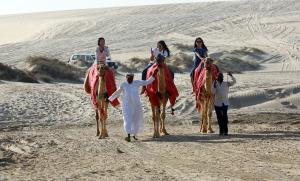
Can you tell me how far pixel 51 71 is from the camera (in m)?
33.4

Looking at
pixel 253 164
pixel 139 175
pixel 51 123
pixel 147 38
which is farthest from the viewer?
pixel 147 38

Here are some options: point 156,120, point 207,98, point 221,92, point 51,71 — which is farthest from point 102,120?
point 51,71

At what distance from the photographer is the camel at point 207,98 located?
54.5 ft

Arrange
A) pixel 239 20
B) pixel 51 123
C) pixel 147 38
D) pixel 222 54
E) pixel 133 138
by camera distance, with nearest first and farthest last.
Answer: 1. pixel 133 138
2. pixel 51 123
3. pixel 222 54
4. pixel 147 38
5. pixel 239 20

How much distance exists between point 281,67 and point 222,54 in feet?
26.3

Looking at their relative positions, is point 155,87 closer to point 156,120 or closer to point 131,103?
point 156,120

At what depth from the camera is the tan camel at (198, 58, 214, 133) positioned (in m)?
16.6

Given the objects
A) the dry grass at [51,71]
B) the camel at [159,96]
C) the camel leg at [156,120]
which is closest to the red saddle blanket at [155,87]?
the camel at [159,96]

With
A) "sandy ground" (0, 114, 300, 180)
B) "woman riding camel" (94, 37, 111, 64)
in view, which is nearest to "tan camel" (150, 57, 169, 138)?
"sandy ground" (0, 114, 300, 180)

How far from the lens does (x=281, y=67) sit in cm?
4425

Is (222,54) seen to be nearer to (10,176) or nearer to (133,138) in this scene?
(133,138)

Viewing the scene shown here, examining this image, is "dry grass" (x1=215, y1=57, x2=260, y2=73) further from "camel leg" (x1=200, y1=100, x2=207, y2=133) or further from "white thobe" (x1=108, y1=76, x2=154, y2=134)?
"white thobe" (x1=108, y1=76, x2=154, y2=134)

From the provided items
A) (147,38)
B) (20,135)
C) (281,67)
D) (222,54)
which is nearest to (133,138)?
(20,135)

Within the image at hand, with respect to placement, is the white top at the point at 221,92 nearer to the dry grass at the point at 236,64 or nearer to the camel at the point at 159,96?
the camel at the point at 159,96
